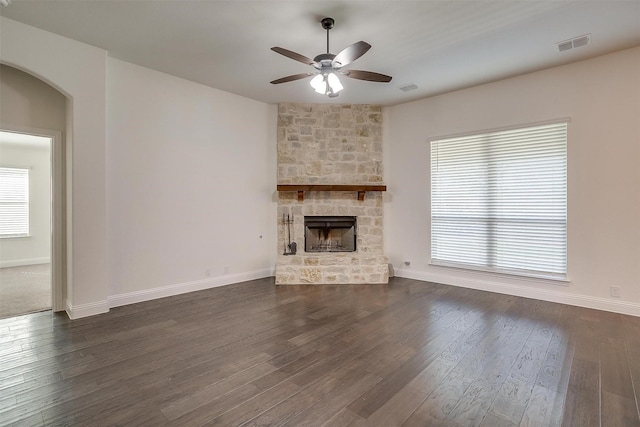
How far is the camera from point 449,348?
8.85 ft

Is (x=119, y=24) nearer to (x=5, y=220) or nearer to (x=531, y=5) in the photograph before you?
(x=531, y=5)

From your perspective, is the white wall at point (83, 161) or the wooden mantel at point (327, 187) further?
the wooden mantel at point (327, 187)

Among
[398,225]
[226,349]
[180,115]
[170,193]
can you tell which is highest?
[180,115]

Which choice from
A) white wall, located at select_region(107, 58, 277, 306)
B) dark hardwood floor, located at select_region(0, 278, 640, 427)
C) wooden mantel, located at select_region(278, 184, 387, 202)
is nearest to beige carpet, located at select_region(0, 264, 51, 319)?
dark hardwood floor, located at select_region(0, 278, 640, 427)

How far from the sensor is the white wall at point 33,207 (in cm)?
652

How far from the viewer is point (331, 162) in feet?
18.0

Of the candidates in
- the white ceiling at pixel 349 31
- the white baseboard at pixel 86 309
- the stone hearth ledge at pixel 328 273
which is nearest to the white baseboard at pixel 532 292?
the stone hearth ledge at pixel 328 273

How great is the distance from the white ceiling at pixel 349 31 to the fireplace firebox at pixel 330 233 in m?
2.53

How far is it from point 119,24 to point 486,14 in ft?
11.8

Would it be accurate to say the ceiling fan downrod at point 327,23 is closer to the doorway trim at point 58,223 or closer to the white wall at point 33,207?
the doorway trim at point 58,223

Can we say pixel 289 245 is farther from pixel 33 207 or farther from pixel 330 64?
pixel 33 207

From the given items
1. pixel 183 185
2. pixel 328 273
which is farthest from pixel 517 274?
pixel 183 185

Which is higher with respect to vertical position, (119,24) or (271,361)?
(119,24)

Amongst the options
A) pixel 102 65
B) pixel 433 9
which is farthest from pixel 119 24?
pixel 433 9
